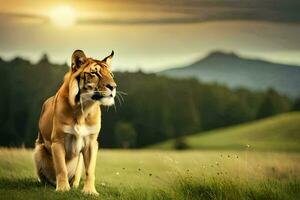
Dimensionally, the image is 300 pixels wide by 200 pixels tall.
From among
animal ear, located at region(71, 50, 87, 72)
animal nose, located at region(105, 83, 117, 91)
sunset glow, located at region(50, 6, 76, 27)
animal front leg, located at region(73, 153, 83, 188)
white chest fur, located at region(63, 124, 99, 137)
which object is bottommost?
animal front leg, located at region(73, 153, 83, 188)

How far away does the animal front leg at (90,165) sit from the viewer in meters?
4.16

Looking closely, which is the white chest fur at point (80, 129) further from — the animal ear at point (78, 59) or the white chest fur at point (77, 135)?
the animal ear at point (78, 59)

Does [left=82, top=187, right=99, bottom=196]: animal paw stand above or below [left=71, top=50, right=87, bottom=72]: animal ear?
below

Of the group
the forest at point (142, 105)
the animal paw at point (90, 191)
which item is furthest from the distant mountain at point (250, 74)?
the animal paw at point (90, 191)

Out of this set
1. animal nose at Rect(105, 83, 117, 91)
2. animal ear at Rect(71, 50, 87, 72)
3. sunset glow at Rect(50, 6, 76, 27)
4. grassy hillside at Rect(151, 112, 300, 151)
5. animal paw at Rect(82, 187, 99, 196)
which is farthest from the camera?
grassy hillside at Rect(151, 112, 300, 151)

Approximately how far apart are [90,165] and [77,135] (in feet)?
0.65

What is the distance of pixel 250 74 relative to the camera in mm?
5027

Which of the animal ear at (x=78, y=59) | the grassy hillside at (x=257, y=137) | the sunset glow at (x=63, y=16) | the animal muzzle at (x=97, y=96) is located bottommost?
the grassy hillside at (x=257, y=137)

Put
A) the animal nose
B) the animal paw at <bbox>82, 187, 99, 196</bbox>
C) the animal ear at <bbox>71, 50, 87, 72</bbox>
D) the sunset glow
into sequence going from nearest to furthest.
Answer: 1. the animal nose
2. the animal ear at <bbox>71, 50, 87, 72</bbox>
3. the animal paw at <bbox>82, 187, 99, 196</bbox>
4. the sunset glow

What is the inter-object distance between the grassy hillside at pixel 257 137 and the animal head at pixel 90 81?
3.74ft

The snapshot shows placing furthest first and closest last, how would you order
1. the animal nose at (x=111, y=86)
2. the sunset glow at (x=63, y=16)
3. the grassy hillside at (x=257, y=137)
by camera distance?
the grassy hillside at (x=257, y=137) < the sunset glow at (x=63, y=16) < the animal nose at (x=111, y=86)

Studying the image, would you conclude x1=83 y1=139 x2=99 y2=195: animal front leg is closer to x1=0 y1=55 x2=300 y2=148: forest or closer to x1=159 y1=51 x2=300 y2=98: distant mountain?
x1=0 y1=55 x2=300 y2=148: forest

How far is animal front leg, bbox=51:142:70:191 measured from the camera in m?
4.15

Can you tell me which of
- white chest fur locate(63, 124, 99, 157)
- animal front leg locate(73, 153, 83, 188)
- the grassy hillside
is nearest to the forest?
the grassy hillside
